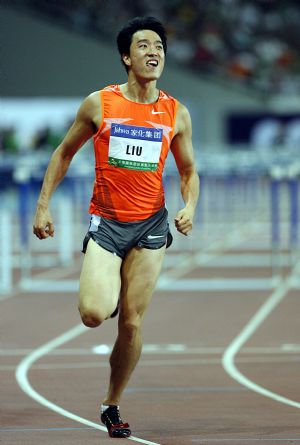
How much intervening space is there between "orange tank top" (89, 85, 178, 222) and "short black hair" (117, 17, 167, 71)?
24 centimetres

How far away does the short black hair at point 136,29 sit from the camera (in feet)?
23.8

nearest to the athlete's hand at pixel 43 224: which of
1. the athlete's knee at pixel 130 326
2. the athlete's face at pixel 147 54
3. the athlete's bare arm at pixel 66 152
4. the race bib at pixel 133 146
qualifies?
the athlete's bare arm at pixel 66 152

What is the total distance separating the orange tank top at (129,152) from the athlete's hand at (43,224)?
271mm

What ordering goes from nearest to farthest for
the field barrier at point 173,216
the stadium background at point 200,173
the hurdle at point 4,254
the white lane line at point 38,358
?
1. the white lane line at point 38,358
2. the stadium background at point 200,173
3. the hurdle at point 4,254
4. the field barrier at point 173,216

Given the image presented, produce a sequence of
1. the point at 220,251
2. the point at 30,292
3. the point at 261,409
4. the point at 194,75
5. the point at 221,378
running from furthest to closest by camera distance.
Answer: the point at 194,75, the point at 220,251, the point at 30,292, the point at 221,378, the point at 261,409

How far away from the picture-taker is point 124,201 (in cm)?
734

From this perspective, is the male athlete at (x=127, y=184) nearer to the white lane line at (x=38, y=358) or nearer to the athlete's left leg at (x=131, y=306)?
the athlete's left leg at (x=131, y=306)

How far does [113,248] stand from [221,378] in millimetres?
2736

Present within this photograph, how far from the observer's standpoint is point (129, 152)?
725 cm

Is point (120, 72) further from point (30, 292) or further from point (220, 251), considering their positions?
point (30, 292)

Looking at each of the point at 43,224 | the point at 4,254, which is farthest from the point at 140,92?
the point at 4,254

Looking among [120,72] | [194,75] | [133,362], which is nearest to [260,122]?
[194,75]

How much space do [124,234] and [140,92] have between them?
76 cm

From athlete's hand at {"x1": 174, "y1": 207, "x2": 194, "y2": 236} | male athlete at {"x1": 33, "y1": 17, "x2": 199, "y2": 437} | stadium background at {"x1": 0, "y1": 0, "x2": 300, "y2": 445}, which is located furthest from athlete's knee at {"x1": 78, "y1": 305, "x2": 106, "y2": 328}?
stadium background at {"x1": 0, "y1": 0, "x2": 300, "y2": 445}
